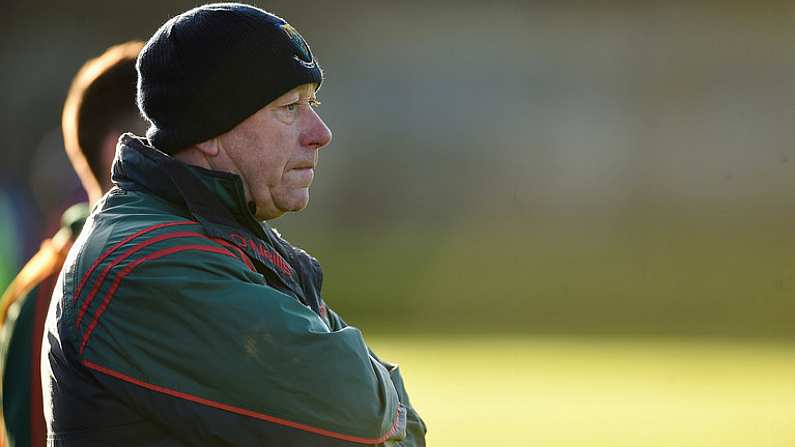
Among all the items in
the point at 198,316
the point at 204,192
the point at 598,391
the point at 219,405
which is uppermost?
the point at 204,192

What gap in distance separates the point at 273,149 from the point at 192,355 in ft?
1.76

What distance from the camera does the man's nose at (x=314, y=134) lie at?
2.23 m

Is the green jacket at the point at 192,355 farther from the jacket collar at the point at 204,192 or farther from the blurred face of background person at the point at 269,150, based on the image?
the blurred face of background person at the point at 269,150

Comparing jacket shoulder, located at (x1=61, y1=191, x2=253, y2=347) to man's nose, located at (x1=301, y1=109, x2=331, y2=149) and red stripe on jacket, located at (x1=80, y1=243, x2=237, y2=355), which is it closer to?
red stripe on jacket, located at (x1=80, y1=243, x2=237, y2=355)

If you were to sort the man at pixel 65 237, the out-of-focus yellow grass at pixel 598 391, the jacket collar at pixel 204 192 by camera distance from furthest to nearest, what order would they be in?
the out-of-focus yellow grass at pixel 598 391 < the man at pixel 65 237 < the jacket collar at pixel 204 192

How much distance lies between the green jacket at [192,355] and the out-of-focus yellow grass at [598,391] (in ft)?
16.9

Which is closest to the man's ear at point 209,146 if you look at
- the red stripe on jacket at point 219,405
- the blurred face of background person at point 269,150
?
the blurred face of background person at point 269,150

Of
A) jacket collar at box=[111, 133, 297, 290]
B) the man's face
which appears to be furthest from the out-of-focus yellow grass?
jacket collar at box=[111, 133, 297, 290]

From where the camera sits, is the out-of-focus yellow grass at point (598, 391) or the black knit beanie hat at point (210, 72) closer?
the black knit beanie hat at point (210, 72)

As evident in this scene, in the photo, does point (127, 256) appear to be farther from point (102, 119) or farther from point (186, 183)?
point (102, 119)

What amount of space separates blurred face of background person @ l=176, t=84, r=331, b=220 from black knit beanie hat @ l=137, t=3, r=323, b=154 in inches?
1.0

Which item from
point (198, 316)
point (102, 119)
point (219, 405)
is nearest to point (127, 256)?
point (198, 316)

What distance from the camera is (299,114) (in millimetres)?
2246

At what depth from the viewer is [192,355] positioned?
5.96 feet
